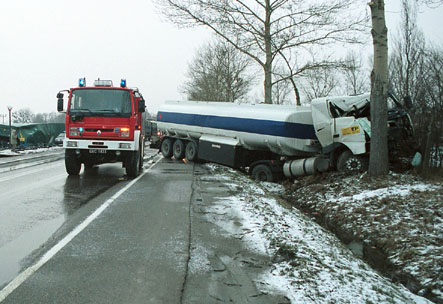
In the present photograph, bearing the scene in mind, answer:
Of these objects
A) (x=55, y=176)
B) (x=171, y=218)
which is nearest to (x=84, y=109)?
(x=55, y=176)

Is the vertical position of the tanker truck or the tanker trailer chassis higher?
the tanker truck

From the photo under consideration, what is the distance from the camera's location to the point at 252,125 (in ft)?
54.3

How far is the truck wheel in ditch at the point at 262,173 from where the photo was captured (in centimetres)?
1595

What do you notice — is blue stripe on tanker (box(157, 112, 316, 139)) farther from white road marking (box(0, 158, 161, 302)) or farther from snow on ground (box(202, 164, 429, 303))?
white road marking (box(0, 158, 161, 302))

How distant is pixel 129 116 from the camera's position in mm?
13023

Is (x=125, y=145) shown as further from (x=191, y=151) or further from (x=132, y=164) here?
(x=191, y=151)

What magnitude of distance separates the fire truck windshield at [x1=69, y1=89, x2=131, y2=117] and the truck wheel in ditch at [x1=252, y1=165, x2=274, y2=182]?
569 centimetres

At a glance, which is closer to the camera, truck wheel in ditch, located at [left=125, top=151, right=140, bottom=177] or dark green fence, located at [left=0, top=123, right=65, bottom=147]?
truck wheel in ditch, located at [left=125, top=151, right=140, bottom=177]

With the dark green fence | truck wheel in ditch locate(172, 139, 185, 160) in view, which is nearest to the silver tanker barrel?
truck wheel in ditch locate(172, 139, 185, 160)

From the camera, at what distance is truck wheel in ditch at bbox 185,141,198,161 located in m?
21.1

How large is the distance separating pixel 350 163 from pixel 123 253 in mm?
9583

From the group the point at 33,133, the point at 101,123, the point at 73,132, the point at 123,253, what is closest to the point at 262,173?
the point at 101,123

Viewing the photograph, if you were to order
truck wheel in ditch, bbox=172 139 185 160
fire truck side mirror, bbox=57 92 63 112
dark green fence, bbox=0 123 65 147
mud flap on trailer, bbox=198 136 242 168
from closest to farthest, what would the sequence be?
fire truck side mirror, bbox=57 92 63 112, mud flap on trailer, bbox=198 136 242 168, truck wheel in ditch, bbox=172 139 185 160, dark green fence, bbox=0 123 65 147

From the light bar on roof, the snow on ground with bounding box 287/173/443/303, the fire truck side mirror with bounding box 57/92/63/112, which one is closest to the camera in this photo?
the snow on ground with bounding box 287/173/443/303
